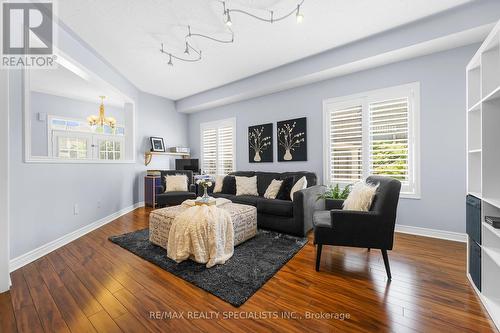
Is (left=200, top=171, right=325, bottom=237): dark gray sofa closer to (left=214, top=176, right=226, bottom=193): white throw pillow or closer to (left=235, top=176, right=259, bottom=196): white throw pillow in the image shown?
(left=235, top=176, right=259, bottom=196): white throw pillow

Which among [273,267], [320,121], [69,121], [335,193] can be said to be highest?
[69,121]

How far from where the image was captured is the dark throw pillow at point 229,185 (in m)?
4.23

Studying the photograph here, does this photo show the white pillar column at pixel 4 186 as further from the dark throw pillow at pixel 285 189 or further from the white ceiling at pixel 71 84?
the dark throw pillow at pixel 285 189

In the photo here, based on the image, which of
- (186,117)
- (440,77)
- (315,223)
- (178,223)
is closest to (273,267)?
(315,223)

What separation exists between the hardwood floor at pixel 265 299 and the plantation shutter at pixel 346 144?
150cm

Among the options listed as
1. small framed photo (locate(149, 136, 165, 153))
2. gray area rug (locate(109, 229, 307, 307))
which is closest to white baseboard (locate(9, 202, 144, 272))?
gray area rug (locate(109, 229, 307, 307))

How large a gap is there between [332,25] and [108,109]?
6174 mm

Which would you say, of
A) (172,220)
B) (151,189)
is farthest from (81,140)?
(172,220)

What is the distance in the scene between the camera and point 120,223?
11.9 ft

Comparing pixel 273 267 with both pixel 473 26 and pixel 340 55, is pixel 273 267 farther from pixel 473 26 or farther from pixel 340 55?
pixel 473 26

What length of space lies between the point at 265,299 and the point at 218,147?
13.8 feet

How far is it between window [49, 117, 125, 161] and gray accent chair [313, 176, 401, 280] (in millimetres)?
4774

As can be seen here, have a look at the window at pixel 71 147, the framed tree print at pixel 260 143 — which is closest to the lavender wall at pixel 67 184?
the window at pixel 71 147

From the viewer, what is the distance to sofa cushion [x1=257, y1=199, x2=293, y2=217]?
117 inches
